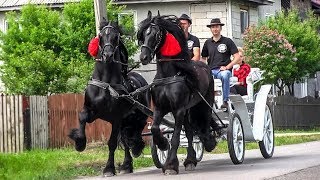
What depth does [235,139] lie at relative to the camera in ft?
52.0

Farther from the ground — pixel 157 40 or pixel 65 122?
pixel 157 40

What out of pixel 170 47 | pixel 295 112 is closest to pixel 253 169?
pixel 170 47

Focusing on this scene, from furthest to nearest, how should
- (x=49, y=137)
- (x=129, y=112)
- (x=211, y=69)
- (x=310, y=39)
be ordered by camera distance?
(x=310, y=39), (x=49, y=137), (x=211, y=69), (x=129, y=112)

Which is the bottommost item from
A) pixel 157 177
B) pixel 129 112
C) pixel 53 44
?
pixel 157 177

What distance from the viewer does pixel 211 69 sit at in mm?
16547

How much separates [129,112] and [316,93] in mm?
40148

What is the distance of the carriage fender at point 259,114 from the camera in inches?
664

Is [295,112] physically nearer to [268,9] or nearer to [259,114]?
[268,9]

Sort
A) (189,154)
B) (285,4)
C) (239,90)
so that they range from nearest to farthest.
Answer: (189,154)
(239,90)
(285,4)

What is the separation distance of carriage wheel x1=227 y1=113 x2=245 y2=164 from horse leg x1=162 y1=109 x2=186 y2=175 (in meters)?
1.78

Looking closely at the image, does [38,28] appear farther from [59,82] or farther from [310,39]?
[310,39]

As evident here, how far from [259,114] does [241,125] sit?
0.95m

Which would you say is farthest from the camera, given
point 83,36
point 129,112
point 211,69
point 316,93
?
point 316,93

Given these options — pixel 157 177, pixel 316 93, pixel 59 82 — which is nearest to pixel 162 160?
pixel 157 177
